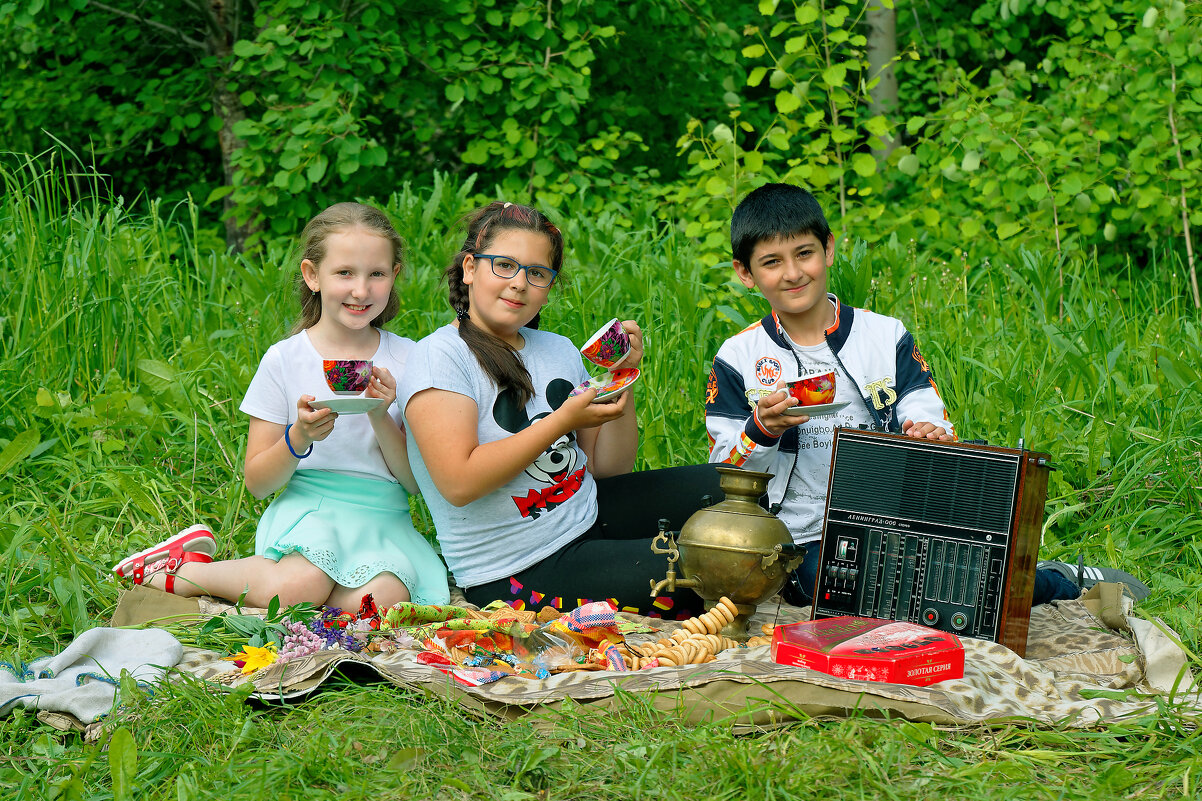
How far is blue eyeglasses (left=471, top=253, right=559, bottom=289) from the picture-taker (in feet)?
9.72

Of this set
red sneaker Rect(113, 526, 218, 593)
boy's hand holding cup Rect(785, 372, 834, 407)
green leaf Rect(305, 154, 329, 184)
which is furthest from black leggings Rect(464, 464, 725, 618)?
green leaf Rect(305, 154, 329, 184)

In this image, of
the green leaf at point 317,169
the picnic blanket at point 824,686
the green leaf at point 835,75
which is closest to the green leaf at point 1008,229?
the green leaf at point 835,75

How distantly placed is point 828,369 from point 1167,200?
330cm

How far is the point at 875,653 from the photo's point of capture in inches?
91.8

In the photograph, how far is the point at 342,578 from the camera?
2.99 meters

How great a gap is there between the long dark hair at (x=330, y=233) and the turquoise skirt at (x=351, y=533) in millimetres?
513

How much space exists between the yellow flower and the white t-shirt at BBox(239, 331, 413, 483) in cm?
68

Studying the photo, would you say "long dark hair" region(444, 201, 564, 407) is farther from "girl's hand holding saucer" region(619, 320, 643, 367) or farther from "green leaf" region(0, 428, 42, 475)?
"green leaf" region(0, 428, 42, 475)

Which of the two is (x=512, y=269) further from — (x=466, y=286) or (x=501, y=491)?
(x=501, y=491)

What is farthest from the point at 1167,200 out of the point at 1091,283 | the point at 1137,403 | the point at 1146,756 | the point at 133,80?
the point at 133,80

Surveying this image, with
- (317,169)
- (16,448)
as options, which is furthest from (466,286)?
(317,169)

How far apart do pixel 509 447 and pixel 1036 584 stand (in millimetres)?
1585

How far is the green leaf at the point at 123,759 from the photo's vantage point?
2.00 m

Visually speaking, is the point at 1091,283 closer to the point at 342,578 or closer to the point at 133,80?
the point at 342,578
